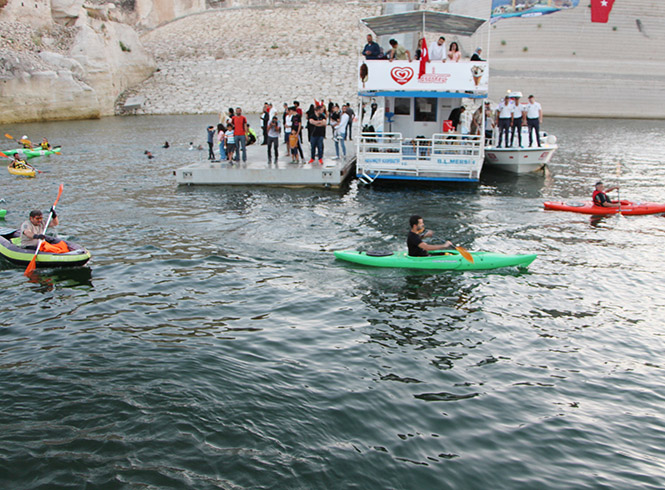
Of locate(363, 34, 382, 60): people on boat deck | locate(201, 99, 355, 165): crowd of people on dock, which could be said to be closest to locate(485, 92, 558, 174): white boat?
locate(363, 34, 382, 60): people on boat deck

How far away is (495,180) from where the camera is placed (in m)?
23.6

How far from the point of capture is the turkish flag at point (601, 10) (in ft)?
177

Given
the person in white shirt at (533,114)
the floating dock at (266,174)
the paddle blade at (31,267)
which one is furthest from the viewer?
the person in white shirt at (533,114)

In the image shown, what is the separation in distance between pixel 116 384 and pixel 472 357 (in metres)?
5.19

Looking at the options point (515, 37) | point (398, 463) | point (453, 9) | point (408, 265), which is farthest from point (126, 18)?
point (398, 463)

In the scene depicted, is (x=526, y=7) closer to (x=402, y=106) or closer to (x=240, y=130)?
(x=402, y=106)

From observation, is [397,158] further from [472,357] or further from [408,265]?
[472,357]

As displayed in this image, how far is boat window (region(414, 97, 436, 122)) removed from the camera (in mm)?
22891

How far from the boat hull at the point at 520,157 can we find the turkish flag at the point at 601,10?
37.9 m

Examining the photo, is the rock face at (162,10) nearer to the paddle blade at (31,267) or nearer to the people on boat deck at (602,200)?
the people on boat deck at (602,200)

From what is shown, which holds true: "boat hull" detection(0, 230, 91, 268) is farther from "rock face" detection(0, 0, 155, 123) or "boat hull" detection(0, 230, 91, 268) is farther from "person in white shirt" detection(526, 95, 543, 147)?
"rock face" detection(0, 0, 155, 123)

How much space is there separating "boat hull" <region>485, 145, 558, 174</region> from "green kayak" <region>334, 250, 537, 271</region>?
42.8ft

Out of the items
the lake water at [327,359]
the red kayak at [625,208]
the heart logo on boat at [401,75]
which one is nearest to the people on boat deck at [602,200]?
the red kayak at [625,208]

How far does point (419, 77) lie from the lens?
2111cm
